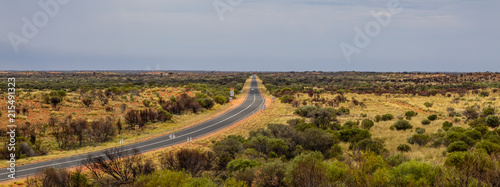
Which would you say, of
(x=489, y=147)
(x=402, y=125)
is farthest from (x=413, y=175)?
(x=402, y=125)

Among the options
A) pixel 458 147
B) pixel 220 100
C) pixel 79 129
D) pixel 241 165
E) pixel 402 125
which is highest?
pixel 458 147

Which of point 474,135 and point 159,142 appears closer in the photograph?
point 474,135

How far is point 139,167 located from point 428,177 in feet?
37.8

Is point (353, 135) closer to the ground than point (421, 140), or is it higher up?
closer to the ground

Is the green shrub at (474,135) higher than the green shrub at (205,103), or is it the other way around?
the green shrub at (474,135)

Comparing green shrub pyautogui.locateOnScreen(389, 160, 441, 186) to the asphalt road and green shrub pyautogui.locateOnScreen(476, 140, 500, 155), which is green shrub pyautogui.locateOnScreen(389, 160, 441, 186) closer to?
green shrub pyautogui.locateOnScreen(476, 140, 500, 155)

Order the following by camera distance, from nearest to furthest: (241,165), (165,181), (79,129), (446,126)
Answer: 1. (165,181)
2. (241,165)
3. (446,126)
4. (79,129)

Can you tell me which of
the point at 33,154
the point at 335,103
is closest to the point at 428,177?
the point at 33,154

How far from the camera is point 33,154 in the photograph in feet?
63.3

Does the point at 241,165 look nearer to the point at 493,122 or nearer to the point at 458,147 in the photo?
the point at 458,147

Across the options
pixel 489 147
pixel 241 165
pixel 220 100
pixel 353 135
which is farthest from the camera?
pixel 220 100

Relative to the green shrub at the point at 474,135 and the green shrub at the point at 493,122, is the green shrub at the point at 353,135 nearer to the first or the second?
the green shrub at the point at 474,135

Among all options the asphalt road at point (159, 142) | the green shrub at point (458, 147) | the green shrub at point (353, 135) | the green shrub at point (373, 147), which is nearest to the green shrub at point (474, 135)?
the green shrub at point (458, 147)

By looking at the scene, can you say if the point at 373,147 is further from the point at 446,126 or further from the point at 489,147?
the point at 446,126
